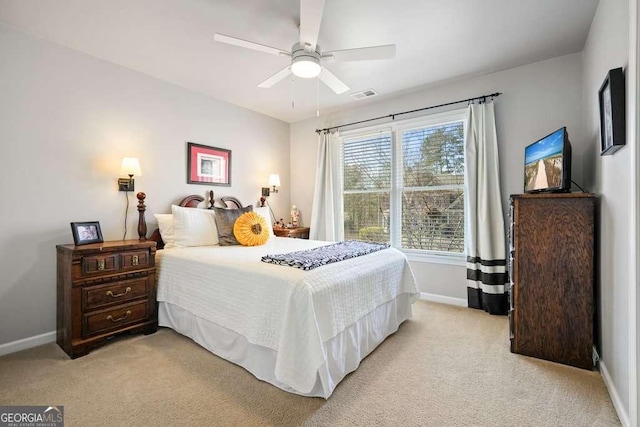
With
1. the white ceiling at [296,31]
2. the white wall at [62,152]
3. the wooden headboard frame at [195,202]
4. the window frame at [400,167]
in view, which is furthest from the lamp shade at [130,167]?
the window frame at [400,167]

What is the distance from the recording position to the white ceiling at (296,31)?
6.91ft

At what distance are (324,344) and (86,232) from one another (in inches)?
92.3

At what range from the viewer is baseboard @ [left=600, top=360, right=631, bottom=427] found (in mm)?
1507

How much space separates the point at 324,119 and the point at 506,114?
97.4 inches

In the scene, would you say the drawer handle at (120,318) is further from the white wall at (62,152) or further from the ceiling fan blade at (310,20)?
the ceiling fan blade at (310,20)

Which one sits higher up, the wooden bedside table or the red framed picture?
the red framed picture

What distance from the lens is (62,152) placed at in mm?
2586

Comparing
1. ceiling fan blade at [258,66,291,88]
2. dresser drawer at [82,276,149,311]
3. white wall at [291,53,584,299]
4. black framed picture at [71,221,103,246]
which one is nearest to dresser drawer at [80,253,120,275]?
dresser drawer at [82,276,149,311]

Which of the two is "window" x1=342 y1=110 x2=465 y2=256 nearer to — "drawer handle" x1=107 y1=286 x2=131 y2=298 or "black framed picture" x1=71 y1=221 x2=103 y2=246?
"drawer handle" x1=107 y1=286 x2=131 y2=298

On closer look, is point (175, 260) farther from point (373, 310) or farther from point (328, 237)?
point (328, 237)

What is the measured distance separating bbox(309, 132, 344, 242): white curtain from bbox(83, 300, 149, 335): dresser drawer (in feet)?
8.28

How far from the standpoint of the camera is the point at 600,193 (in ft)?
6.89

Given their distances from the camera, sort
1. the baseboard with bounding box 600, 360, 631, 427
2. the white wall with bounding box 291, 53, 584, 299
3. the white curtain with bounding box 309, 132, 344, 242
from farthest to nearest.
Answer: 1. the white curtain with bounding box 309, 132, 344, 242
2. the white wall with bounding box 291, 53, 584, 299
3. the baseboard with bounding box 600, 360, 631, 427

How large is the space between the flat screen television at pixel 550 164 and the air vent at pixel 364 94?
187 cm
